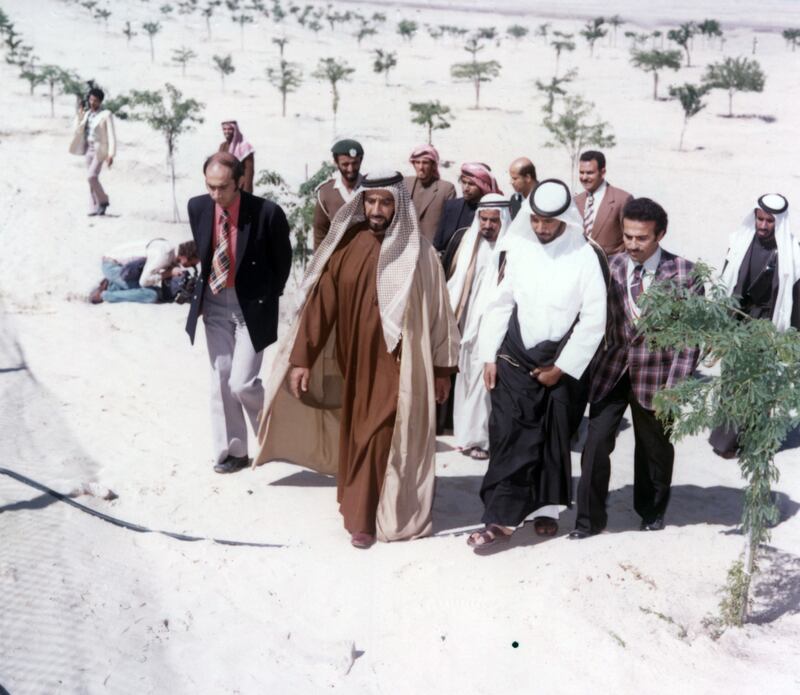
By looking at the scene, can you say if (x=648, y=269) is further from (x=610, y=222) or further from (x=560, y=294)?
(x=610, y=222)

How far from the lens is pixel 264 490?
206 inches

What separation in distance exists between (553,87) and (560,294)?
24.7 metres

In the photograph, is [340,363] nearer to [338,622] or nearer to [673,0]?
[338,622]

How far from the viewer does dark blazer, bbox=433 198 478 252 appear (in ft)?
20.0

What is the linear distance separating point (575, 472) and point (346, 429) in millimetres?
1663

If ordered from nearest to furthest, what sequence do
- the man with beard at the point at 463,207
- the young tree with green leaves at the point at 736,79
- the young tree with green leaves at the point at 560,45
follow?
the man with beard at the point at 463,207 → the young tree with green leaves at the point at 736,79 → the young tree with green leaves at the point at 560,45

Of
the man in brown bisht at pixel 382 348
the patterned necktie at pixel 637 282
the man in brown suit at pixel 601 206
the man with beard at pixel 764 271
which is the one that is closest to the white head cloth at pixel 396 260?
the man in brown bisht at pixel 382 348

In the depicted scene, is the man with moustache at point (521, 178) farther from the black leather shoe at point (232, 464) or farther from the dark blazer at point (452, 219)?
the black leather shoe at point (232, 464)

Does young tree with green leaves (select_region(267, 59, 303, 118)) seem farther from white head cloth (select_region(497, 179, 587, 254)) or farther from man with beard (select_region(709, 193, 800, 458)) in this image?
white head cloth (select_region(497, 179, 587, 254))

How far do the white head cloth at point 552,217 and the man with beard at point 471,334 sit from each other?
117 cm

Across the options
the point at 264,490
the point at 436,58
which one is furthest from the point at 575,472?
the point at 436,58

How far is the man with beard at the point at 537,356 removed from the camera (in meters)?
4.28

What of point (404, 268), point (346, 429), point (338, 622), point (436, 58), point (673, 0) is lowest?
point (338, 622)

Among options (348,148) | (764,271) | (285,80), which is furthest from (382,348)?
(285,80)
